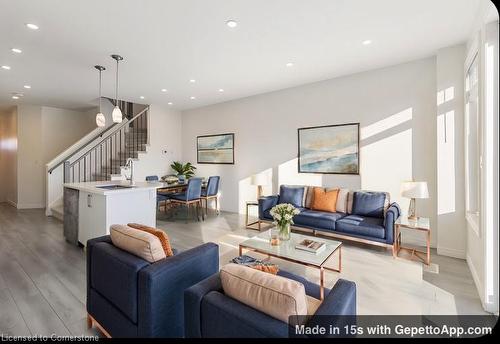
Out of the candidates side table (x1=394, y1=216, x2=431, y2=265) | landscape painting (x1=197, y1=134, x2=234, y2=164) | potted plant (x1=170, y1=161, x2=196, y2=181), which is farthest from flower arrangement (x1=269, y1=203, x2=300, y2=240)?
potted plant (x1=170, y1=161, x2=196, y2=181)

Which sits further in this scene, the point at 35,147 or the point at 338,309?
the point at 35,147

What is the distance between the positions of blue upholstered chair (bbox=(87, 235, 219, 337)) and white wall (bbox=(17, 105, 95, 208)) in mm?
Answer: 7244

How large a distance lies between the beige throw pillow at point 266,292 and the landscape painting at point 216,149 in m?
5.29

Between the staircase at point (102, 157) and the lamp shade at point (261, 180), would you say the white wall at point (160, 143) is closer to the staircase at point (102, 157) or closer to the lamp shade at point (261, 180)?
the staircase at point (102, 157)

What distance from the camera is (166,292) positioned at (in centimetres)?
161

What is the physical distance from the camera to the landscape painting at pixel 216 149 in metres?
6.56

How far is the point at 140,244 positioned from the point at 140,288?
289 millimetres

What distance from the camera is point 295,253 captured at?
8.91 feet

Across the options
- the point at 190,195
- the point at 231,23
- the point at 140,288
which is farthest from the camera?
the point at 190,195

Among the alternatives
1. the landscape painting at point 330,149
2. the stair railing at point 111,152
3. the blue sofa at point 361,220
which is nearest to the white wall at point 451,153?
the blue sofa at point 361,220

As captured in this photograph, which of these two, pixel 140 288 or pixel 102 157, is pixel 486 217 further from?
pixel 102 157

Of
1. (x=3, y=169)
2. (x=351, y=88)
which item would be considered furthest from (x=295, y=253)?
(x=3, y=169)

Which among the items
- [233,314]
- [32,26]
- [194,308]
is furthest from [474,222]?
[32,26]

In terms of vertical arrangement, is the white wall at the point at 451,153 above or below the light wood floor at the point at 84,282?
above
